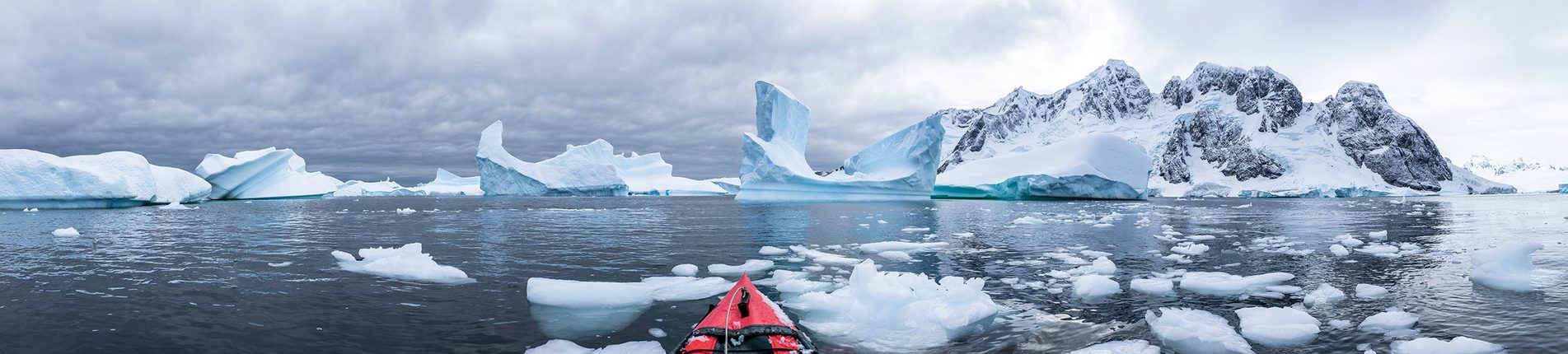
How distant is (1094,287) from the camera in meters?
8.72

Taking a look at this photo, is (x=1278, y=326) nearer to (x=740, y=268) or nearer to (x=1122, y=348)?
(x=1122, y=348)

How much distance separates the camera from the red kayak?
5477 mm

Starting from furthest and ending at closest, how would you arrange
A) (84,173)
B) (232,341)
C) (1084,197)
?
1. (1084,197)
2. (84,173)
3. (232,341)

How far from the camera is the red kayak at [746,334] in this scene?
5.48 m

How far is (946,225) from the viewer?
72.8 feet

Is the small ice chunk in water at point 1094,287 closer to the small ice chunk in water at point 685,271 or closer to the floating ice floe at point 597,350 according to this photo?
the floating ice floe at point 597,350

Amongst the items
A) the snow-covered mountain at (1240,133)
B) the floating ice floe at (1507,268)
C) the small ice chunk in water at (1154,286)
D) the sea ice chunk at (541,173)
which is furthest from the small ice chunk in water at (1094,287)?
the snow-covered mountain at (1240,133)

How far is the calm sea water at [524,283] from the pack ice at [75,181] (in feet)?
43.4

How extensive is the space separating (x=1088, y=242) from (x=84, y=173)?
40924 millimetres

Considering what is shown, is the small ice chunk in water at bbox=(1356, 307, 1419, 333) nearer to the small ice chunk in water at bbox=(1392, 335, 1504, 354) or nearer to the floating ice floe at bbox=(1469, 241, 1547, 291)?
the small ice chunk in water at bbox=(1392, 335, 1504, 354)

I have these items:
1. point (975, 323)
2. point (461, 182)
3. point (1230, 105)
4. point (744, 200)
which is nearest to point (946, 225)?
point (975, 323)

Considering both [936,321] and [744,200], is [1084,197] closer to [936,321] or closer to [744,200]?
[744,200]

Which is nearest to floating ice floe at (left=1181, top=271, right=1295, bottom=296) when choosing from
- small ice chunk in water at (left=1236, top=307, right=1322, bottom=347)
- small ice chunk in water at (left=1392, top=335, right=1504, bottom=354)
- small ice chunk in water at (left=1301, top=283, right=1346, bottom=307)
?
small ice chunk in water at (left=1301, top=283, right=1346, bottom=307)

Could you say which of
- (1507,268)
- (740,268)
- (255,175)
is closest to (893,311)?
(740,268)
